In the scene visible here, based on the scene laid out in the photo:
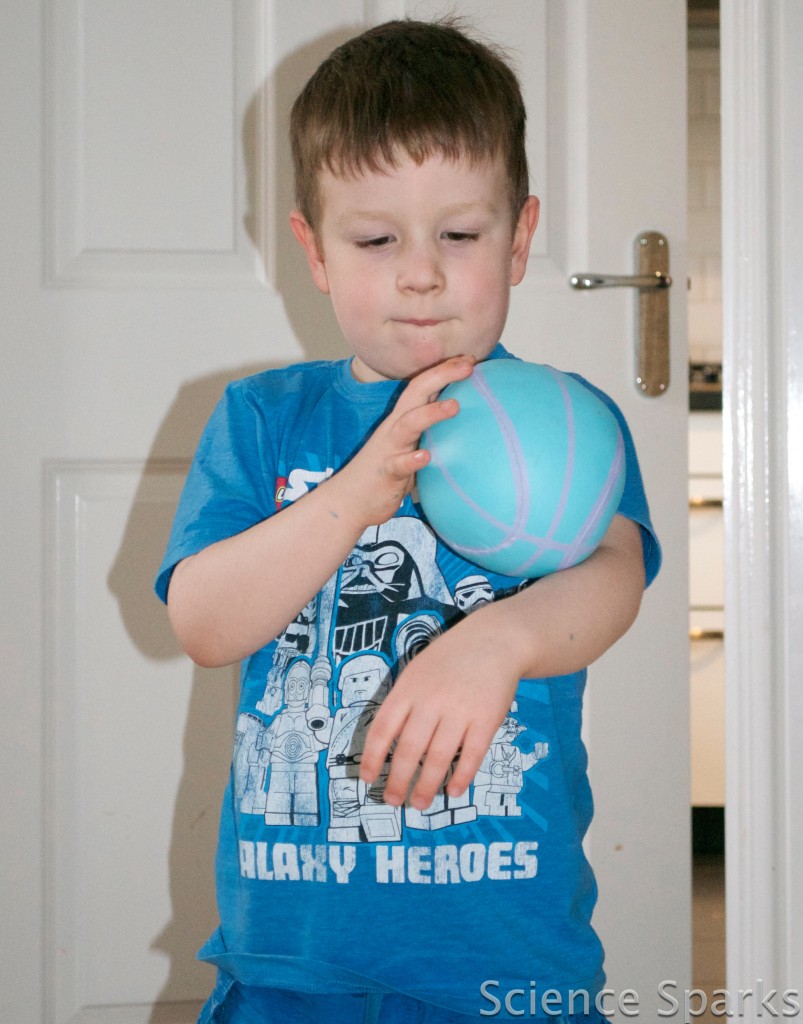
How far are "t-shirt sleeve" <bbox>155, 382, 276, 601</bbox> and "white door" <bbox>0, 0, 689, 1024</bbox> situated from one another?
0.51m

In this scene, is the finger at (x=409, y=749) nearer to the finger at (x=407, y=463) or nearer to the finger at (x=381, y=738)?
the finger at (x=381, y=738)

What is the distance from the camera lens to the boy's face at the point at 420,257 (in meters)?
0.80

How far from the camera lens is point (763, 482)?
34.3 inches

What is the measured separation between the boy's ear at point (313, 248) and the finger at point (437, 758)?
1.43 ft

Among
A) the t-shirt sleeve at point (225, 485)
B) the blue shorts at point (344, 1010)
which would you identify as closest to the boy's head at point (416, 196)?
the t-shirt sleeve at point (225, 485)

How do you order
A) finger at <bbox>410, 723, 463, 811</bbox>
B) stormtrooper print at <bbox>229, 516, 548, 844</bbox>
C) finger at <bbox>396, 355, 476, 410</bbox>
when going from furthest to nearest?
1. stormtrooper print at <bbox>229, 516, 548, 844</bbox>
2. finger at <bbox>396, 355, 476, 410</bbox>
3. finger at <bbox>410, 723, 463, 811</bbox>

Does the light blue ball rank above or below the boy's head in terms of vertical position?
below

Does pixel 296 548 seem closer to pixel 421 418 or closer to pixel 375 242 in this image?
pixel 421 418

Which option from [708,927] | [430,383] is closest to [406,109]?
[430,383]

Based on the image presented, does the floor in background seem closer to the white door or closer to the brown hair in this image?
the white door

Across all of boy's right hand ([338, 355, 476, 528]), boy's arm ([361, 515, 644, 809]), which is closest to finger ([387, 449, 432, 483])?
boy's right hand ([338, 355, 476, 528])

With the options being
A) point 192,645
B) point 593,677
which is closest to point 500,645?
point 192,645

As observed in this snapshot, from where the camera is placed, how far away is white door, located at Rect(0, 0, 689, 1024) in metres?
1.36

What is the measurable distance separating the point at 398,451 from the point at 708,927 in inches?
82.2
